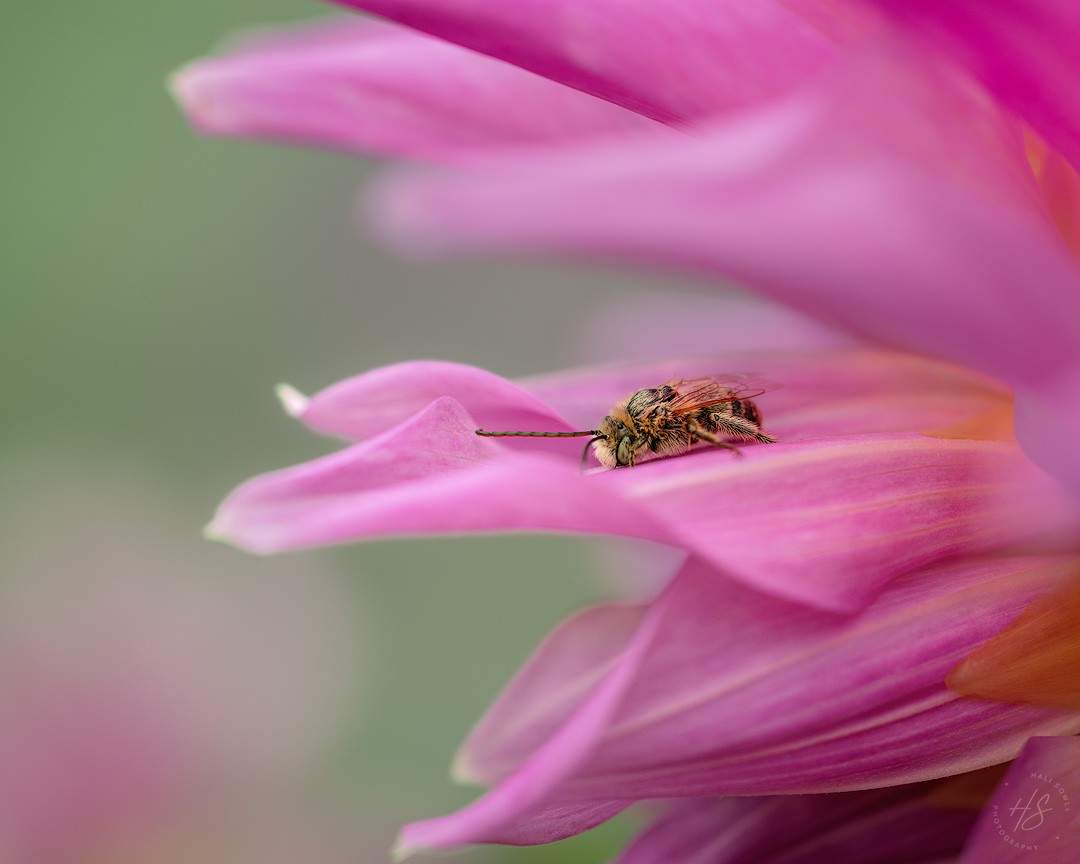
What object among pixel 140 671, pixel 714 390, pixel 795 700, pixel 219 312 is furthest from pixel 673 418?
pixel 219 312

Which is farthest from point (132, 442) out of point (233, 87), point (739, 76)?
point (739, 76)

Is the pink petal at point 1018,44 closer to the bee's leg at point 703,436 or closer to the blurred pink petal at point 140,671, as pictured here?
the bee's leg at point 703,436

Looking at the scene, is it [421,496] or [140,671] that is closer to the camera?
[421,496]

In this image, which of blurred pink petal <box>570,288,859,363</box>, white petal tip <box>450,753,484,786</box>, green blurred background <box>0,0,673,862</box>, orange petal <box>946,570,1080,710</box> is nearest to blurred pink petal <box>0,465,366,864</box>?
green blurred background <box>0,0,673,862</box>

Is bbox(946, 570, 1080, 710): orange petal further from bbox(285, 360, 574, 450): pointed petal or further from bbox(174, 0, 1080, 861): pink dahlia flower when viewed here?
bbox(285, 360, 574, 450): pointed petal

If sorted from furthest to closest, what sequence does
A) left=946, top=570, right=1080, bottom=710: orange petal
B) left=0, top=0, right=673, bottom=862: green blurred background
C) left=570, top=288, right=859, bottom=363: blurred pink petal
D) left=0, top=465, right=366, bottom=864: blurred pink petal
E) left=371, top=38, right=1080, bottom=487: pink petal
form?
left=0, top=0, right=673, bottom=862: green blurred background → left=0, top=465, right=366, bottom=864: blurred pink petal → left=570, top=288, right=859, bottom=363: blurred pink petal → left=946, top=570, right=1080, bottom=710: orange petal → left=371, top=38, right=1080, bottom=487: pink petal

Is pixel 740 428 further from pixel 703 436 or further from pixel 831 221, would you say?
pixel 831 221
